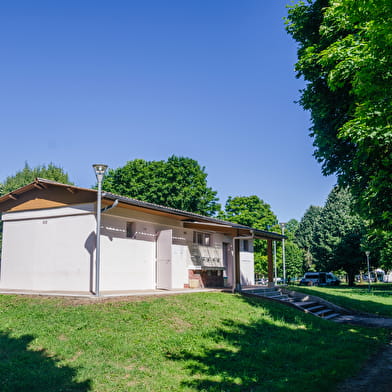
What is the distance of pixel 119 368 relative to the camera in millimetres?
6598

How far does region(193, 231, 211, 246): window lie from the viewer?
62.8 feet

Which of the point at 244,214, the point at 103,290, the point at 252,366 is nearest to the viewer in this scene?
the point at 252,366

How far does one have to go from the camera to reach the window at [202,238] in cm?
1916

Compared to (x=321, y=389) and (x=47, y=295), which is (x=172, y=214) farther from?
(x=321, y=389)

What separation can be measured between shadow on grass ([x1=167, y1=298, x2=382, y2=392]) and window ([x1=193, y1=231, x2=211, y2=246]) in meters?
8.10

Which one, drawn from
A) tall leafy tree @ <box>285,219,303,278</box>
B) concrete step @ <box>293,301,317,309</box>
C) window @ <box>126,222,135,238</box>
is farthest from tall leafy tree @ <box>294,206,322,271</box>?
window @ <box>126,222,135,238</box>

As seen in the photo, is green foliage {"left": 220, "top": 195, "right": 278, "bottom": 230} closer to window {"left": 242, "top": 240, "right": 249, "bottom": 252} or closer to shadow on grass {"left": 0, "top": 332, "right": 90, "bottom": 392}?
window {"left": 242, "top": 240, "right": 249, "bottom": 252}

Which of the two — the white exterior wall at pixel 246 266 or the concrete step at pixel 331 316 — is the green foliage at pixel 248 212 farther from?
the concrete step at pixel 331 316

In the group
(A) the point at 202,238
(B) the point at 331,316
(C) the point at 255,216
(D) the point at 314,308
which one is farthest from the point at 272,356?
(C) the point at 255,216

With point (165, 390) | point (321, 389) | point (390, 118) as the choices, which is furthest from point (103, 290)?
point (390, 118)

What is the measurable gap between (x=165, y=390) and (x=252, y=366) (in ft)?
6.78

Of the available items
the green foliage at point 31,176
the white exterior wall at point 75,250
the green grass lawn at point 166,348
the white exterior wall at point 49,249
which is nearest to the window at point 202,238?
the white exterior wall at point 75,250

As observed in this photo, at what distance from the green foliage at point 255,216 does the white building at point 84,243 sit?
2246 cm

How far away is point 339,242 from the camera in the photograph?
40.8 metres
